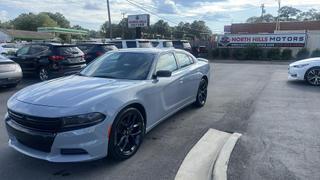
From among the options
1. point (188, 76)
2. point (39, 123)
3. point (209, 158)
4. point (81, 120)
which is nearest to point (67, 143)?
point (81, 120)

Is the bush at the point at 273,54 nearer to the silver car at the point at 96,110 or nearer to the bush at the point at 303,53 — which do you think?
the bush at the point at 303,53

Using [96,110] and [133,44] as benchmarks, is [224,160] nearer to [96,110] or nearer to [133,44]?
[96,110]

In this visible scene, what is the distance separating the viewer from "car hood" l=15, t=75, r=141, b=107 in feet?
12.7

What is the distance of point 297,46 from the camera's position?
26.5m

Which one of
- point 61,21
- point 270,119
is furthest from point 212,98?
point 61,21

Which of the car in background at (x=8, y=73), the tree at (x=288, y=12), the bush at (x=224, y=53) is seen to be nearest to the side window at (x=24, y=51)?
the car in background at (x=8, y=73)

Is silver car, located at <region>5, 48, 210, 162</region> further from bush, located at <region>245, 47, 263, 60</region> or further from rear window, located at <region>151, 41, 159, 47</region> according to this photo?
bush, located at <region>245, 47, 263, 60</region>

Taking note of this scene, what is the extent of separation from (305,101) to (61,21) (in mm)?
136059

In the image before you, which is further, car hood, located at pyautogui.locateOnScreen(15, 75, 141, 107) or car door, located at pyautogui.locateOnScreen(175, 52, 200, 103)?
car door, located at pyautogui.locateOnScreen(175, 52, 200, 103)

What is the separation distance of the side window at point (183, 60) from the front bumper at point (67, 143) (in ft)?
9.89

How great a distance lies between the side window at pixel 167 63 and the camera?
553cm

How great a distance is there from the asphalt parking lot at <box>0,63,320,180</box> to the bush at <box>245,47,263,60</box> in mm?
18886

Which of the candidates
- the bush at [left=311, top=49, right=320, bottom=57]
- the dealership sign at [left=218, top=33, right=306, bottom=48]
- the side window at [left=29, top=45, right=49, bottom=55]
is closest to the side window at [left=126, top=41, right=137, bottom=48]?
the side window at [left=29, top=45, right=49, bottom=55]

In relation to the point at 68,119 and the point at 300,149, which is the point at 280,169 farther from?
the point at 68,119
